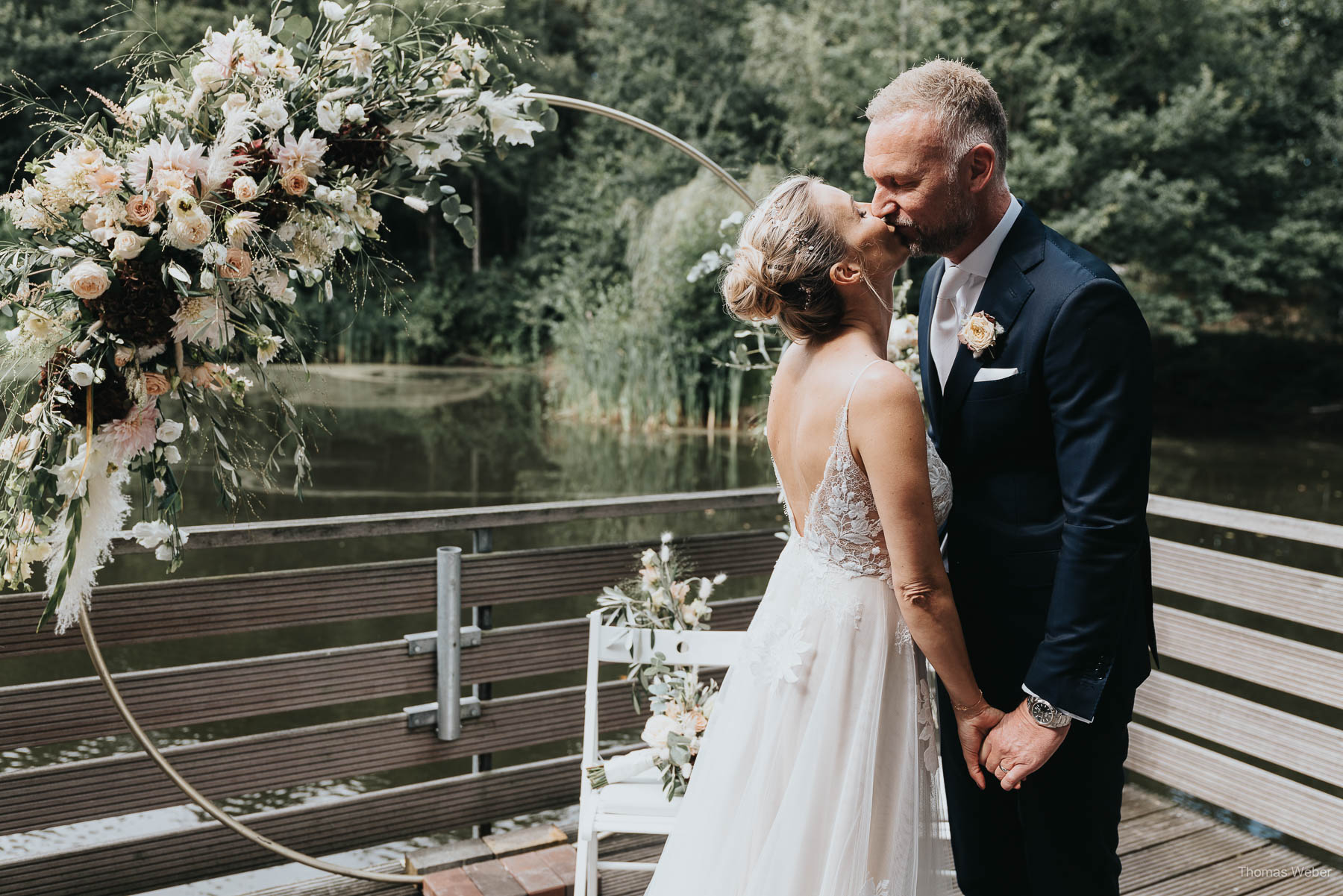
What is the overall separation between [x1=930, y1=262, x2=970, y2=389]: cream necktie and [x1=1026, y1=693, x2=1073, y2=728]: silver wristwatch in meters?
0.57

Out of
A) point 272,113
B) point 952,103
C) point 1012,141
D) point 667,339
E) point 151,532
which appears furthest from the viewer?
point 1012,141

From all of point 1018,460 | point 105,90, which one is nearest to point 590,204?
point 105,90

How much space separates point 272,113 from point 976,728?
5.50 ft

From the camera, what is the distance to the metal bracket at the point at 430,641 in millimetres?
2959

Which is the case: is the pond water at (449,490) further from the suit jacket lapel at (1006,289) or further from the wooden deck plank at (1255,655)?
the wooden deck plank at (1255,655)

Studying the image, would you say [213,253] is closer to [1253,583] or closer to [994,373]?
[994,373]

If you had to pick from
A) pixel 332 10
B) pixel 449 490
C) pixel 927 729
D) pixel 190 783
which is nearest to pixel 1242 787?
pixel 927 729

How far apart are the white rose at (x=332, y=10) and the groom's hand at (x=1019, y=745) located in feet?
5.80

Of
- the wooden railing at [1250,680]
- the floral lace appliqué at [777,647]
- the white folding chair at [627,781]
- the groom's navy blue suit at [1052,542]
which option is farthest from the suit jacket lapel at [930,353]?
the wooden railing at [1250,680]

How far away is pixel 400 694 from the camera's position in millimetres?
2838

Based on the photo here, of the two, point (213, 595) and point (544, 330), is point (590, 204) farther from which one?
point (213, 595)

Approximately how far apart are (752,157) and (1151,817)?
1664 centimetres

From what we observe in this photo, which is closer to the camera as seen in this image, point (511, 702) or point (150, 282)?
point (150, 282)

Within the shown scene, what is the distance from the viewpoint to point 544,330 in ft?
69.7
